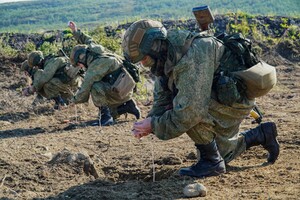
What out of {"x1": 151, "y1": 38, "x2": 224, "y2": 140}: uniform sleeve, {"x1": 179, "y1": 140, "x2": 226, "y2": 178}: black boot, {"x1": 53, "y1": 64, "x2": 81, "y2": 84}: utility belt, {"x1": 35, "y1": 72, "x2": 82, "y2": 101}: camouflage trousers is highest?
{"x1": 151, "y1": 38, "x2": 224, "y2": 140}: uniform sleeve

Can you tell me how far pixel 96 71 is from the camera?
7746 mm

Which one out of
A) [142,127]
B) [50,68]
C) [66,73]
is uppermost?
[142,127]

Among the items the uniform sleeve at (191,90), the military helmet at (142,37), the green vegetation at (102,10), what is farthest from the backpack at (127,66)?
the green vegetation at (102,10)

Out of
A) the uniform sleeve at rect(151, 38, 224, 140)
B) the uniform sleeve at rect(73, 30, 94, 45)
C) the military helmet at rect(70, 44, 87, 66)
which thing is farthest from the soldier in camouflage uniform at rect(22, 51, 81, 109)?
Result: the uniform sleeve at rect(151, 38, 224, 140)

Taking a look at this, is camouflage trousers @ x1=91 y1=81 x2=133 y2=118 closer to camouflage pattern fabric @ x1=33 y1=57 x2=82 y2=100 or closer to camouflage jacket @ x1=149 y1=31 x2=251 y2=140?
camouflage pattern fabric @ x1=33 y1=57 x2=82 y2=100

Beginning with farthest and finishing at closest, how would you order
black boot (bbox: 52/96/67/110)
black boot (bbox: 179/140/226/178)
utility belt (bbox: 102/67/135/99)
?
black boot (bbox: 52/96/67/110) < utility belt (bbox: 102/67/135/99) < black boot (bbox: 179/140/226/178)

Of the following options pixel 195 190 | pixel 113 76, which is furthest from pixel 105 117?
pixel 195 190

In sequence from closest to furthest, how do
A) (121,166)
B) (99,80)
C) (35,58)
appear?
(121,166) < (99,80) < (35,58)

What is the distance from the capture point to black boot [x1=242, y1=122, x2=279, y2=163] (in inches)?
187

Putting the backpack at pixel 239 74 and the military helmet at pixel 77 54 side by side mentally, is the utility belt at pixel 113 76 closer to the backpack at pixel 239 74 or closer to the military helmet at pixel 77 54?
the military helmet at pixel 77 54

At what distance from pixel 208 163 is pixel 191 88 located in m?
0.73

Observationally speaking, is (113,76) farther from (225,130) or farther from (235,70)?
(235,70)

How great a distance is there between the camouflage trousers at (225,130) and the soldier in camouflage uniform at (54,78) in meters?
5.18

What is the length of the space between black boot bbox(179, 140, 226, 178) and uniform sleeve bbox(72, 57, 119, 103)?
355 cm
